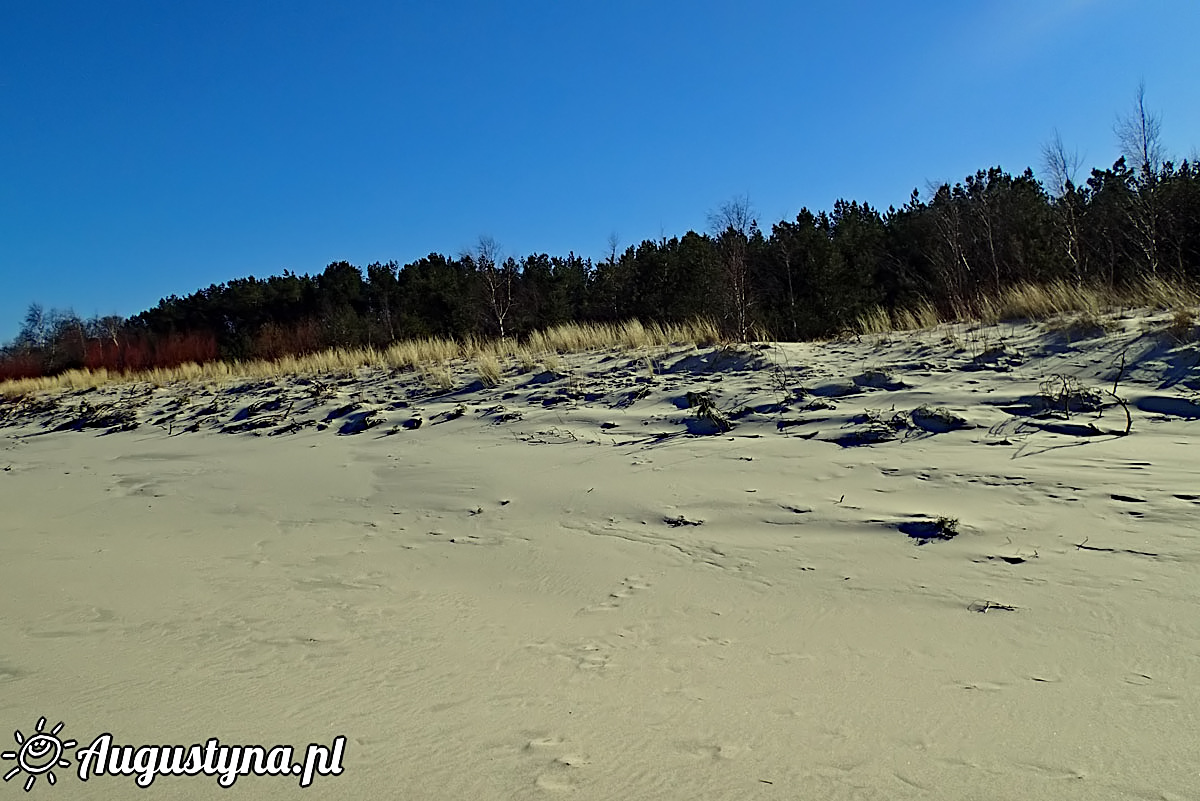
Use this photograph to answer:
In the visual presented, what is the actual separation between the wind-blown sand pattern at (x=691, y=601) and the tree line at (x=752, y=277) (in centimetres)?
757

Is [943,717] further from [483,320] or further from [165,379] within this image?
[483,320]

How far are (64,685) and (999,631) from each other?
3792 millimetres

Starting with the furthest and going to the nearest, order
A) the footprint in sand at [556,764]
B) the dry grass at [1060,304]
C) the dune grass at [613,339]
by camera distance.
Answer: the dune grass at [613,339]
the dry grass at [1060,304]
the footprint in sand at [556,764]

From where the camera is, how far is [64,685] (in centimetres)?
278

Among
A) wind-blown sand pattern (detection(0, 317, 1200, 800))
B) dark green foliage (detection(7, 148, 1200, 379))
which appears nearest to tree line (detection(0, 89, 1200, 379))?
dark green foliage (detection(7, 148, 1200, 379))

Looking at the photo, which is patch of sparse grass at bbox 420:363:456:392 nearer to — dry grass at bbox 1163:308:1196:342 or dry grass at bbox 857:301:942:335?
dry grass at bbox 857:301:942:335

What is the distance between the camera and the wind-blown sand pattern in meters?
2.10

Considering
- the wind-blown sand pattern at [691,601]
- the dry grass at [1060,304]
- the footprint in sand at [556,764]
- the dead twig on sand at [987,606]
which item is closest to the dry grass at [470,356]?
the dry grass at [1060,304]

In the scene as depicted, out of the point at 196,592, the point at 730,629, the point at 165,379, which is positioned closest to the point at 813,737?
the point at 730,629

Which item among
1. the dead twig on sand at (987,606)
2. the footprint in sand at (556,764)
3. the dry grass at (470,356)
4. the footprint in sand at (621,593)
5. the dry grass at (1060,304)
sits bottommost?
the dead twig on sand at (987,606)

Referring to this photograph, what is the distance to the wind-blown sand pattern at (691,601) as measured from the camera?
2102 mm

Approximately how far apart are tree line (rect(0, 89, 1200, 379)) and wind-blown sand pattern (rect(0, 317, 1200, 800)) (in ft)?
24.8

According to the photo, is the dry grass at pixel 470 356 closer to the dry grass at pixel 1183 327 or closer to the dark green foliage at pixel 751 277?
the dark green foliage at pixel 751 277

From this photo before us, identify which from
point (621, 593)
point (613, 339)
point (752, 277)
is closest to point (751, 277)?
point (752, 277)
